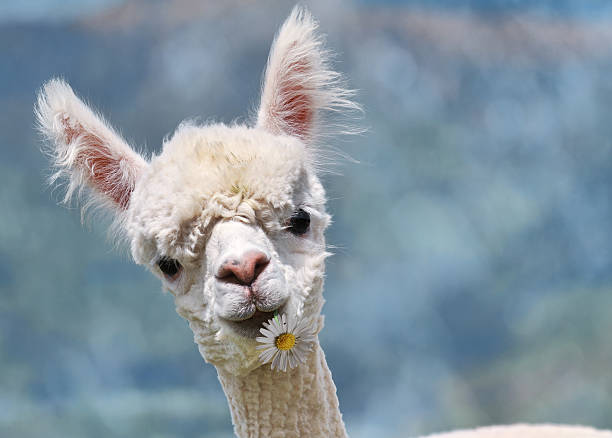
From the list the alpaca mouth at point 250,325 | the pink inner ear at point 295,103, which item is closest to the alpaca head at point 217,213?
the alpaca mouth at point 250,325

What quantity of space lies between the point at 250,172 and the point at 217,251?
0.27 metres

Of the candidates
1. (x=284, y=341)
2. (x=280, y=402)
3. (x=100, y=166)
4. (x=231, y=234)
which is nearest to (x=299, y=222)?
(x=231, y=234)

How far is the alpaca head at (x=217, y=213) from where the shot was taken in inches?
72.6

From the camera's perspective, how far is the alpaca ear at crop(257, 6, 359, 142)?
7.98ft

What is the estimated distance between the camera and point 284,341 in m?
1.90

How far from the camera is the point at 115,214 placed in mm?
2459

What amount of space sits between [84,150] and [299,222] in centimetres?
86

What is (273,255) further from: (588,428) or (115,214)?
(588,428)

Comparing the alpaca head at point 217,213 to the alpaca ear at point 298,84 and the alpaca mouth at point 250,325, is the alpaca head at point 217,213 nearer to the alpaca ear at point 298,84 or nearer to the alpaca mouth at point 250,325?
the alpaca mouth at point 250,325

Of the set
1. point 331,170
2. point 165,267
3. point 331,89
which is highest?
point 331,89

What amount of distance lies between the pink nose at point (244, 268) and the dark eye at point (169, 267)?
0.95 feet

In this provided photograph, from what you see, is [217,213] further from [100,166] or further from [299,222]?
[100,166]

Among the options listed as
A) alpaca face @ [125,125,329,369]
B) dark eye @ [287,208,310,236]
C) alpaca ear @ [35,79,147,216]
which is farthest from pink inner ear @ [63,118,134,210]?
dark eye @ [287,208,310,236]

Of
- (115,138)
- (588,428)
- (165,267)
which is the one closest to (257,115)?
(115,138)
